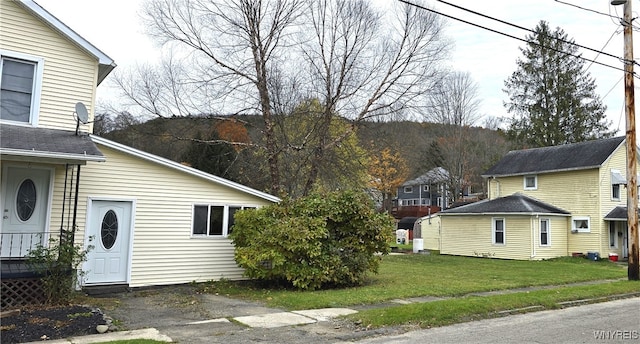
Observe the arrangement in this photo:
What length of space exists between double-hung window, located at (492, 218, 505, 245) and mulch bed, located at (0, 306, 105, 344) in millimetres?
22611

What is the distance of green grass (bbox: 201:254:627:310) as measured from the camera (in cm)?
1141

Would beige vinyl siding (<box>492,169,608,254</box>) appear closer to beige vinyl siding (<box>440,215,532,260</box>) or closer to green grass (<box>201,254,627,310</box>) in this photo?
beige vinyl siding (<box>440,215,532,260</box>)

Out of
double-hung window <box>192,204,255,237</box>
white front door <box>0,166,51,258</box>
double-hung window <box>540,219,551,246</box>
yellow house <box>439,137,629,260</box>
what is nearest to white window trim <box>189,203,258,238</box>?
double-hung window <box>192,204,255,237</box>

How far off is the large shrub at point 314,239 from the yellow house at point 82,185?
1407mm

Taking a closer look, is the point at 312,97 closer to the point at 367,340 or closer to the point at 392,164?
the point at 367,340

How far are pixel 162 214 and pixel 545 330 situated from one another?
9.60m

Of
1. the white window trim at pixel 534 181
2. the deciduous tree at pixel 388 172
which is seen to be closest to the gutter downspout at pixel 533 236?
the white window trim at pixel 534 181

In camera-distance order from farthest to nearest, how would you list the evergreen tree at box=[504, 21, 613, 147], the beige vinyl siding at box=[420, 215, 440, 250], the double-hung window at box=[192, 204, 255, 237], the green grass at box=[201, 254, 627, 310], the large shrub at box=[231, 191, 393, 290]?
the evergreen tree at box=[504, 21, 613, 147] → the beige vinyl siding at box=[420, 215, 440, 250] → the double-hung window at box=[192, 204, 255, 237] → the large shrub at box=[231, 191, 393, 290] → the green grass at box=[201, 254, 627, 310]

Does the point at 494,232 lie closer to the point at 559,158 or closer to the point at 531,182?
the point at 531,182

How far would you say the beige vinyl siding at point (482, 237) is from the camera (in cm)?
2586

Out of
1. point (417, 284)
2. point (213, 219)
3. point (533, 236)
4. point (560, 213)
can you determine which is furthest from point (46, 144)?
point (560, 213)

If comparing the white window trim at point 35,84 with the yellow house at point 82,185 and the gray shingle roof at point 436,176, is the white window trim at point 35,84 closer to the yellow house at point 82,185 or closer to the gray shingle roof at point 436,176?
the yellow house at point 82,185

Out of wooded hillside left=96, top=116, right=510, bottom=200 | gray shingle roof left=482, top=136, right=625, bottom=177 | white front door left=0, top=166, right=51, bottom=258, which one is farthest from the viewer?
gray shingle roof left=482, top=136, right=625, bottom=177

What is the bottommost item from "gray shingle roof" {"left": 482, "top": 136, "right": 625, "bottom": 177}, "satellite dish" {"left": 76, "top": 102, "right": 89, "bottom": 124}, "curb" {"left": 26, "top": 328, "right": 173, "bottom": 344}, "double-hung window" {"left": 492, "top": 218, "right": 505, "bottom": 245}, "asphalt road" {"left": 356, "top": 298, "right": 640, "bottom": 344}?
"curb" {"left": 26, "top": 328, "right": 173, "bottom": 344}
